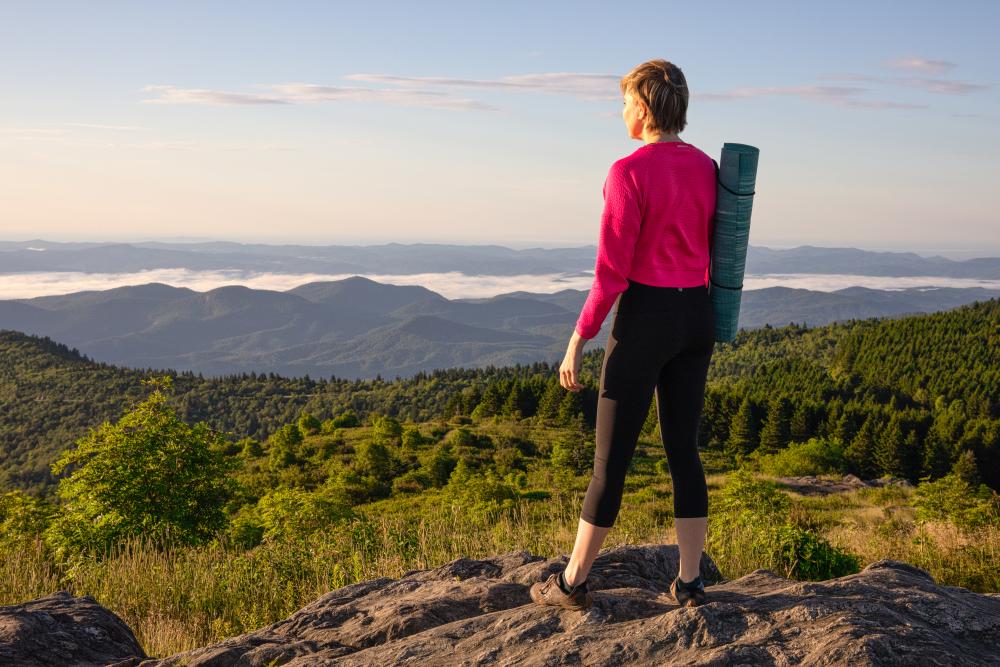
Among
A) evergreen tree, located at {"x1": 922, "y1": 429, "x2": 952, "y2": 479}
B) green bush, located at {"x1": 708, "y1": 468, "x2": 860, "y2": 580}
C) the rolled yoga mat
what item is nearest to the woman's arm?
the rolled yoga mat

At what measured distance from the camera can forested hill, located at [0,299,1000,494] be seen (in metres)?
70.7

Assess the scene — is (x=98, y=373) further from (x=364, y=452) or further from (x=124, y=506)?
(x=124, y=506)

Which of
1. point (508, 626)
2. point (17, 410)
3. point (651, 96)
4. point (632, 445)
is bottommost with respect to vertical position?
point (17, 410)

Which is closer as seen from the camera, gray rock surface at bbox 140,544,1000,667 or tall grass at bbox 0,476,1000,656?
gray rock surface at bbox 140,544,1000,667

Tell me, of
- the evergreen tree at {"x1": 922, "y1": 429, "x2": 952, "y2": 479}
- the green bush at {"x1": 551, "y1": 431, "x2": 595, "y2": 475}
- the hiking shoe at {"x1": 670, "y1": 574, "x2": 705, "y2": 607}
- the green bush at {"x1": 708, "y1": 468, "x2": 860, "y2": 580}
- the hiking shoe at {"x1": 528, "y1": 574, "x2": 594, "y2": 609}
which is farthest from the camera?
the evergreen tree at {"x1": 922, "y1": 429, "x2": 952, "y2": 479}

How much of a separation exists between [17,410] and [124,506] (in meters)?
162

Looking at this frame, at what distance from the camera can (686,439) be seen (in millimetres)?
4531

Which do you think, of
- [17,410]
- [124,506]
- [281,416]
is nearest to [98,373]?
[17,410]

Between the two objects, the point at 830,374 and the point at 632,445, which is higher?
the point at 632,445

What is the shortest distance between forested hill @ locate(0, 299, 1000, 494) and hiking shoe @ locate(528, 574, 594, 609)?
5686cm

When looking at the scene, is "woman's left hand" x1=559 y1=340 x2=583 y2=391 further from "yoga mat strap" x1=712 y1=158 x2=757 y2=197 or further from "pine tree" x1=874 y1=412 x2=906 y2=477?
"pine tree" x1=874 y1=412 x2=906 y2=477

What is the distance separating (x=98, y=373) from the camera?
166500mm

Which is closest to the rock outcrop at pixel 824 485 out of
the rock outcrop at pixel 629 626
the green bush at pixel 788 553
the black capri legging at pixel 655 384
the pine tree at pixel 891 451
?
the pine tree at pixel 891 451

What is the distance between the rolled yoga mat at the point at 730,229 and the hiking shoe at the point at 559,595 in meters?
1.84
